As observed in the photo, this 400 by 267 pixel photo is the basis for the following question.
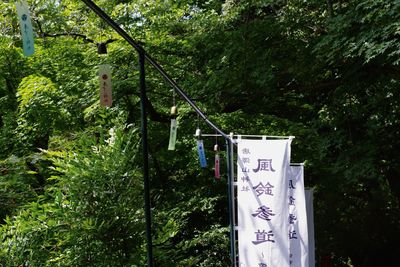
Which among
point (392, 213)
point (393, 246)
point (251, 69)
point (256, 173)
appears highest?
point (251, 69)

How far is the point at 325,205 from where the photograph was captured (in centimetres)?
963

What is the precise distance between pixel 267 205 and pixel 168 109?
3.39m

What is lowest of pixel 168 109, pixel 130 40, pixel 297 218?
pixel 297 218

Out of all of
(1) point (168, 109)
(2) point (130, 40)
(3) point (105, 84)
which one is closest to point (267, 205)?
(3) point (105, 84)

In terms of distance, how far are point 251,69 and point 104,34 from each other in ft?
6.99

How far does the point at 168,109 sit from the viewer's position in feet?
23.2

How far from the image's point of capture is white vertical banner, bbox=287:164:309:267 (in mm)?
4105

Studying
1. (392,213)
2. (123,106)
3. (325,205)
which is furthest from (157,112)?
(392,213)

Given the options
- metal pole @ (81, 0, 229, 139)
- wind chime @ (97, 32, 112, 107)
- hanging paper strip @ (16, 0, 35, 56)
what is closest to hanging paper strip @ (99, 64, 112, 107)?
wind chime @ (97, 32, 112, 107)

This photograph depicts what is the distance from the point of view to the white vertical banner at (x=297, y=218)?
4.11m

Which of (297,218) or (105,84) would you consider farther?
(297,218)

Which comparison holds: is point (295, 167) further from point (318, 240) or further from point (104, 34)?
point (318, 240)

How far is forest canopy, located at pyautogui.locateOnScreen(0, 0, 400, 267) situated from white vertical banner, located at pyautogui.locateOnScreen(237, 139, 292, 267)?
1131 mm

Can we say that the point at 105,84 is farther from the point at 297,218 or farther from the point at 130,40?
the point at 297,218
